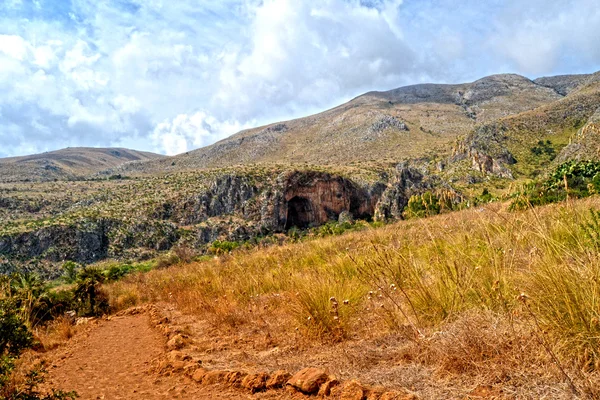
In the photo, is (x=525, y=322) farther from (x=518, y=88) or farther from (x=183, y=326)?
(x=518, y=88)

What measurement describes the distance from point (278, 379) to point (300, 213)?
221 feet

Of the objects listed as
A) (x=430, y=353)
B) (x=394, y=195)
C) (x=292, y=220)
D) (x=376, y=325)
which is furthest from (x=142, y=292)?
(x=292, y=220)

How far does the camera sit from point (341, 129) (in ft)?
410

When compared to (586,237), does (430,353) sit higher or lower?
lower

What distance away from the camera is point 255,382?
11.3 ft

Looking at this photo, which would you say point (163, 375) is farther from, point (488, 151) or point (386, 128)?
point (386, 128)

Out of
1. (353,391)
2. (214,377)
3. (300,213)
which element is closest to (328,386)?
(353,391)

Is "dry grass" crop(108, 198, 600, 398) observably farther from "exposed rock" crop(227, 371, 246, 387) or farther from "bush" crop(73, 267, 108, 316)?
"bush" crop(73, 267, 108, 316)

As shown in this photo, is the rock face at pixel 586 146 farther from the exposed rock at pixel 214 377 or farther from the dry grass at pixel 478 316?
the exposed rock at pixel 214 377

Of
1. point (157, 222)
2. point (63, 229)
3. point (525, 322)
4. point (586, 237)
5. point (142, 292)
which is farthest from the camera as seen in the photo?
point (157, 222)

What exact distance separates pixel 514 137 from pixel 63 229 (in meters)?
78.4

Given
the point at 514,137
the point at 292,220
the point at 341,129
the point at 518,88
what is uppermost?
the point at 518,88

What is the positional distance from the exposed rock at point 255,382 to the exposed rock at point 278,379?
0.07 m

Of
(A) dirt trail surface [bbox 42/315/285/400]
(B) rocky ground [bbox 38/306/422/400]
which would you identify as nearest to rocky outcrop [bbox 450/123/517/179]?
(A) dirt trail surface [bbox 42/315/285/400]
